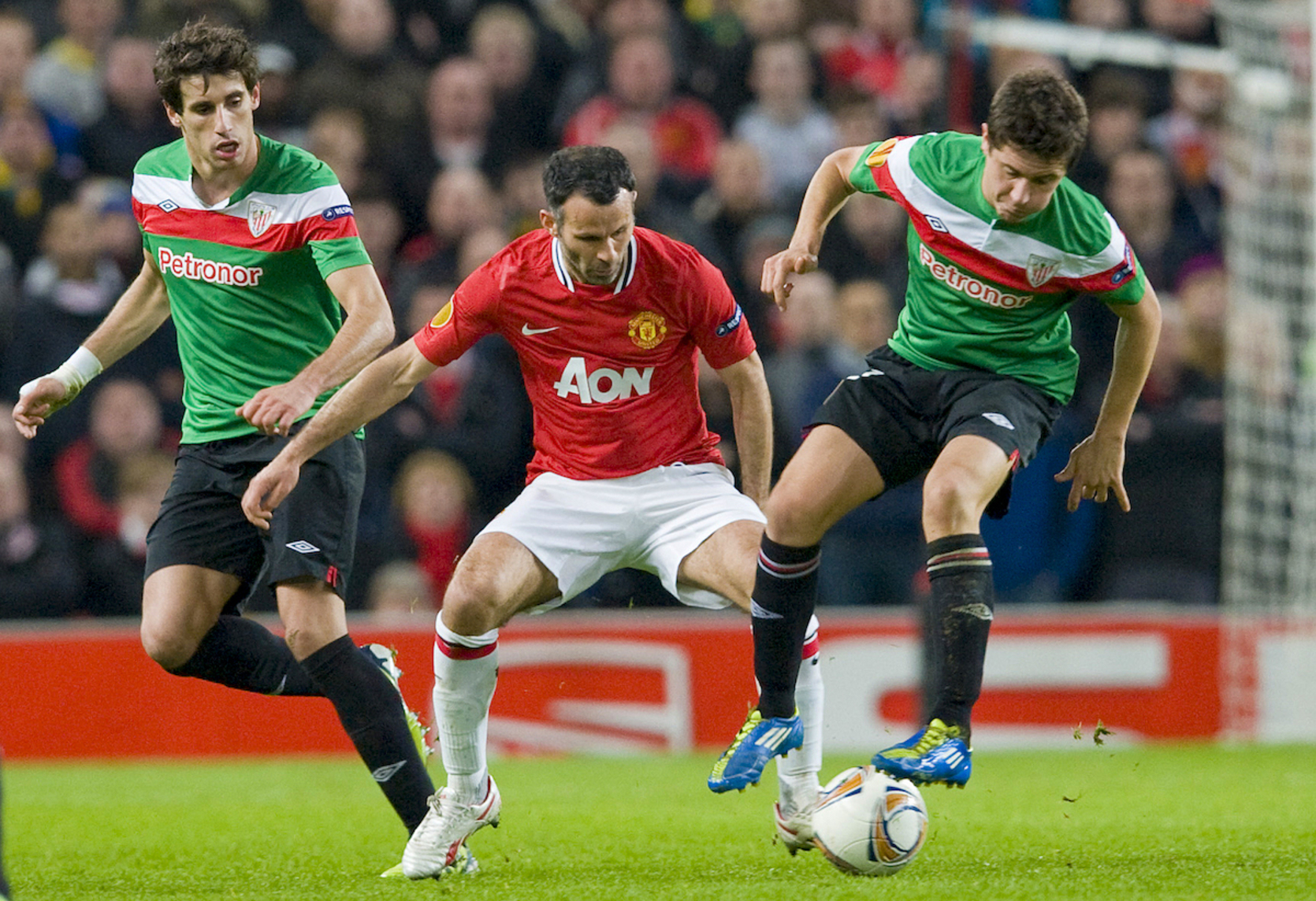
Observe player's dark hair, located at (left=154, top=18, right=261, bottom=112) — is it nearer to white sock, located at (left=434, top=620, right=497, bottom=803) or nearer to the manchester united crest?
the manchester united crest

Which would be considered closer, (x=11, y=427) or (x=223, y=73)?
(x=223, y=73)

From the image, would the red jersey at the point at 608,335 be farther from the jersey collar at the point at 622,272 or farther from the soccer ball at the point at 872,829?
the soccer ball at the point at 872,829

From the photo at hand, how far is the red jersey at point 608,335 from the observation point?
17.2ft

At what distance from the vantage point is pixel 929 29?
11.6m

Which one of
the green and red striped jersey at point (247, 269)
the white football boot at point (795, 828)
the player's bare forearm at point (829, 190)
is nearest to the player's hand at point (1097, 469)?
the player's bare forearm at point (829, 190)

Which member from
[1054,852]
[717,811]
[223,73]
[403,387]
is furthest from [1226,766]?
[223,73]

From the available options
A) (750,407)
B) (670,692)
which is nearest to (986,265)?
(750,407)

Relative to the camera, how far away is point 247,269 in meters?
5.31

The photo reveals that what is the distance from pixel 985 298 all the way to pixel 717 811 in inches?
108

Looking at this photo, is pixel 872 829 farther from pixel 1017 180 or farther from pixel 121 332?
pixel 121 332

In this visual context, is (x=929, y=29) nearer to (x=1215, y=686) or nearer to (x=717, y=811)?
(x=1215, y=686)

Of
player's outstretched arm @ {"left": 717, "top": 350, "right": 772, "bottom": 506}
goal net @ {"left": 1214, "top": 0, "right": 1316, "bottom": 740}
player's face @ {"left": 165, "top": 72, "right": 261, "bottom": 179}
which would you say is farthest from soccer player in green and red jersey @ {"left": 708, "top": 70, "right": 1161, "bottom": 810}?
goal net @ {"left": 1214, "top": 0, "right": 1316, "bottom": 740}

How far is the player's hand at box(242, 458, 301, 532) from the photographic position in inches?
194

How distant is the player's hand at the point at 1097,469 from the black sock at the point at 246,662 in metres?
2.37
